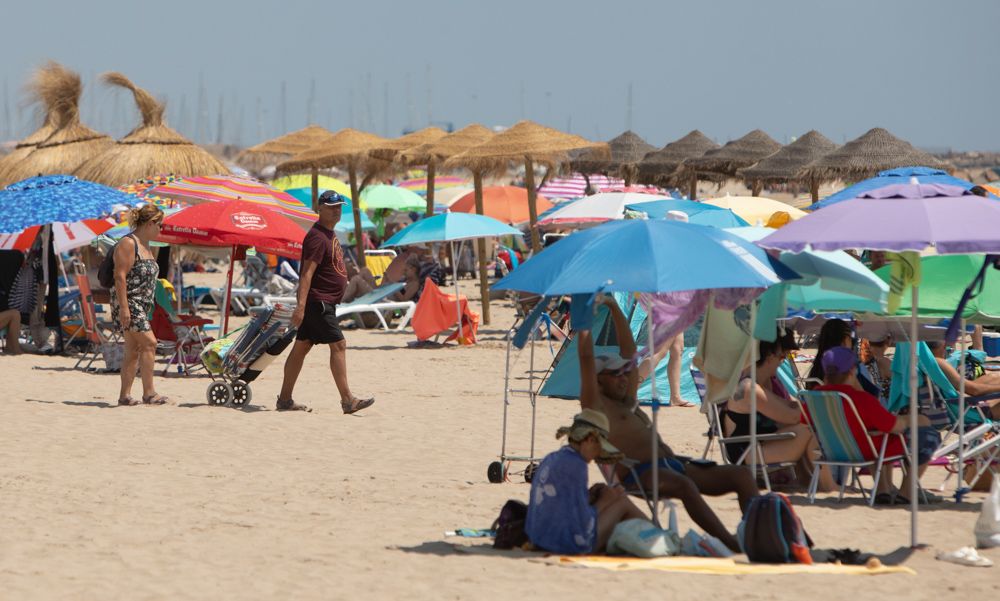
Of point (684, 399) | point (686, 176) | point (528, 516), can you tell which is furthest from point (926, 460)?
point (686, 176)

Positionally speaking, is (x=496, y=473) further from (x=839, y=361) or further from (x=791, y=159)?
(x=791, y=159)

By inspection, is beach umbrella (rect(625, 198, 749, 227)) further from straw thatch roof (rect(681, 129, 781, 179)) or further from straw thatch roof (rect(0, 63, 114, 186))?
straw thatch roof (rect(0, 63, 114, 186))

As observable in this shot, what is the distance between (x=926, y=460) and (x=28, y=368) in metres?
8.34

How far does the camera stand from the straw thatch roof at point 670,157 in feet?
83.8

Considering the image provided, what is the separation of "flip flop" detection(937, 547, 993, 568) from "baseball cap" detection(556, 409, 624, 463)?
1420 mm

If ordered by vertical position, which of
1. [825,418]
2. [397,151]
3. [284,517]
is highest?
[397,151]

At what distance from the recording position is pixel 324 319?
9.44m

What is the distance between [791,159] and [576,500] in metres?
16.3

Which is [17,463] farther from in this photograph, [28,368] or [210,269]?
[210,269]

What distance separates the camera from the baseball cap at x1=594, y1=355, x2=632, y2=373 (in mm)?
6051

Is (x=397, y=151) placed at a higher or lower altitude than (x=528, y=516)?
higher

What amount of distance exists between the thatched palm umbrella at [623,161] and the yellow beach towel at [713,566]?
20222 mm

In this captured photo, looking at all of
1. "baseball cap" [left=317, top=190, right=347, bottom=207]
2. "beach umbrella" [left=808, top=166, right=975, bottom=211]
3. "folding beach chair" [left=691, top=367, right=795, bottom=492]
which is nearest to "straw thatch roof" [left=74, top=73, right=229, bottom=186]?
"beach umbrella" [left=808, top=166, right=975, bottom=211]

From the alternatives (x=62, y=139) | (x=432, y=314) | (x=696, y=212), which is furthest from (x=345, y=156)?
(x=696, y=212)
